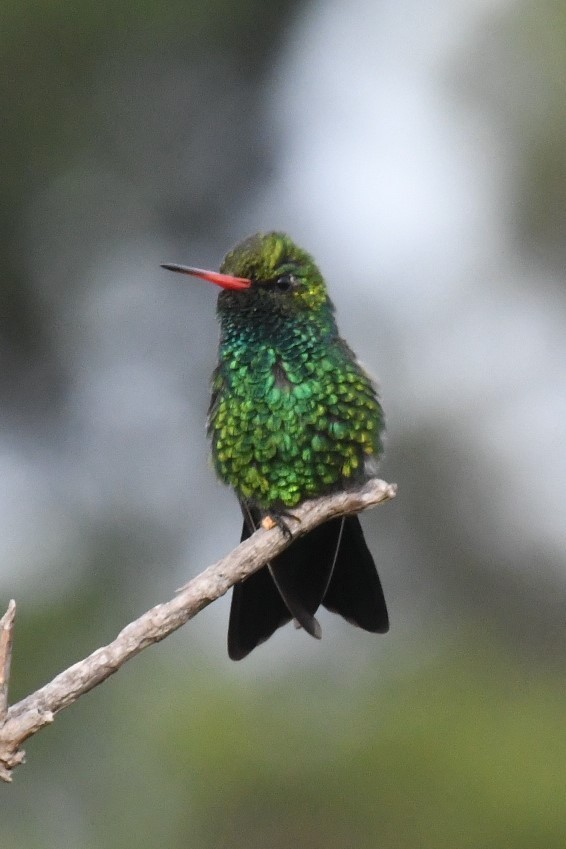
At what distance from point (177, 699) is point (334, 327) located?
336 centimetres

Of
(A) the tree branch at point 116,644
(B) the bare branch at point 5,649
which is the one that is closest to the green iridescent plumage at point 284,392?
(A) the tree branch at point 116,644

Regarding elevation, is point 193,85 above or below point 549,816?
above

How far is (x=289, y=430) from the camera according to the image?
4.02 metres

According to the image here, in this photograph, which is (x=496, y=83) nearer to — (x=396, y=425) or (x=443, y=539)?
(x=396, y=425)

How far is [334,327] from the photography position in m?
4.26

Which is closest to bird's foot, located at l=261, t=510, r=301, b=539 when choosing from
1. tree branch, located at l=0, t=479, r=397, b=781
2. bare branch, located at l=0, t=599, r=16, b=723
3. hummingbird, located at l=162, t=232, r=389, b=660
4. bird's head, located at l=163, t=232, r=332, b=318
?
hummingbird, located at l=162, t=232, r=389, b=660

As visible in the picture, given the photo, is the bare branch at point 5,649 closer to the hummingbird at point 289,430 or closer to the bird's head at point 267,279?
the hummingbird at point 289,430

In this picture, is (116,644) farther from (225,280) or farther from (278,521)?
(225,280)

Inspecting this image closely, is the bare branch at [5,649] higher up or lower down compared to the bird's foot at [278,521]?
lower down

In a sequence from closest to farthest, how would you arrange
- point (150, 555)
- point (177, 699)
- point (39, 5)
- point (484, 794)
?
point (484, 794), point (177, 699), point (39, 5), point (150, 555)

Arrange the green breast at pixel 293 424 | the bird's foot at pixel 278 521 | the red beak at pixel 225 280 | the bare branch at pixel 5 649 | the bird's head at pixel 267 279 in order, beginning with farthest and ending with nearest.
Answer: the bird's head at pixel 267 279
the green breast at pixel 293 424
the red beak at pixel 225 280
the bird's foot at pixel 278 521
the bare branch at pixel 5 649

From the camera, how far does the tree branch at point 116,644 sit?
9.47ft

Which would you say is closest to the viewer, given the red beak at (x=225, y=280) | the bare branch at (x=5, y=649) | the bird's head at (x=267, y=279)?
the bare branch at (x=5, y=649)

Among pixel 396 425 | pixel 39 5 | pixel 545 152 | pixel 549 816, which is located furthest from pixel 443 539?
pixel 39 5
